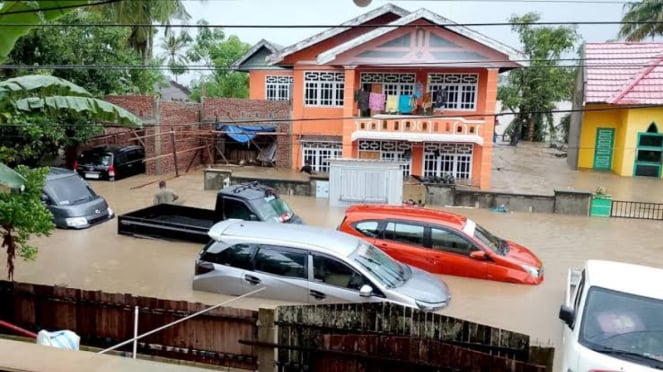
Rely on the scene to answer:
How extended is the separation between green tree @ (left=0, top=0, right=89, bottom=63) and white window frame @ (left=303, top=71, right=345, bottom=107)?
1909 cm

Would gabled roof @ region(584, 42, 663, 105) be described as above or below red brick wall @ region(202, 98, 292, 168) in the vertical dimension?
above

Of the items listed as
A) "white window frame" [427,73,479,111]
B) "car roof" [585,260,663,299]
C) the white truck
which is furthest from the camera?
"white window frame" [427,73,479,111]

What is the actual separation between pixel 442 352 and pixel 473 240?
6123 millimetres

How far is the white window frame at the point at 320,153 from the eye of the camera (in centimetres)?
2466

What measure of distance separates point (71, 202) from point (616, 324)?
A: 13.1 meters

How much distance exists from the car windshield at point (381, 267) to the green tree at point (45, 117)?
13.8 feet

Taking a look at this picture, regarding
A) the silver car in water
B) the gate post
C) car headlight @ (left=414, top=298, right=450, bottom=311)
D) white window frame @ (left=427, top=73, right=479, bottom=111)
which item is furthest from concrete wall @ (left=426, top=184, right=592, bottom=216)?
the gate post

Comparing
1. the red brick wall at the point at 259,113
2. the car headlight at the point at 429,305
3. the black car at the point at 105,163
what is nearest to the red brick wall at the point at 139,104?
the black car at the point at 105,163

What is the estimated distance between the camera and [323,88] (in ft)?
79.7

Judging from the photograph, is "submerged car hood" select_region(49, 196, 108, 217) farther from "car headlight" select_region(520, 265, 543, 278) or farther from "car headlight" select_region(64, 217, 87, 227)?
"car headlight" select_region(520, 265, 543, 278)

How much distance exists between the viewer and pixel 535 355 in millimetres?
4492

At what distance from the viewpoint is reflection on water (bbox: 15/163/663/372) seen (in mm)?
9258

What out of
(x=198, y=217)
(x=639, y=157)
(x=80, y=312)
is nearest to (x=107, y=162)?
(x=198, y=217)

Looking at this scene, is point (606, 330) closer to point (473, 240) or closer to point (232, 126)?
point (473, 240)
